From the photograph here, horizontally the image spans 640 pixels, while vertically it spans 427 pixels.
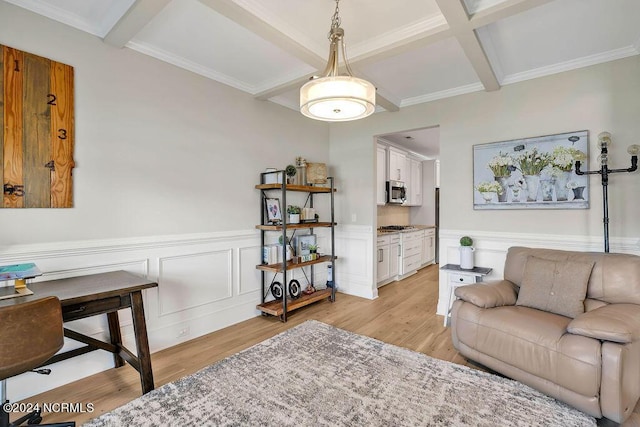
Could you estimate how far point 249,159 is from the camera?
3.45m

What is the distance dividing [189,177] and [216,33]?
1.27m

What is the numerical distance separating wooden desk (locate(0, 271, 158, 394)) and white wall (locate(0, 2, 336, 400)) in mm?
161

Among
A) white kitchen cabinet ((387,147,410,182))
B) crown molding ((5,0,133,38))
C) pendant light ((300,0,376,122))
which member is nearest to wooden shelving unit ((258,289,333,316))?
pendant light ((300,0,376,122))

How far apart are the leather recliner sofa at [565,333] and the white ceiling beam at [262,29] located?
2.31 metres

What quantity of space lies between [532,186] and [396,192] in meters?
2.57

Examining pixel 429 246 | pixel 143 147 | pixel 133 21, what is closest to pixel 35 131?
pixel 143 147

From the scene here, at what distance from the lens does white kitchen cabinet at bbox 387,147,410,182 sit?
5.50 m

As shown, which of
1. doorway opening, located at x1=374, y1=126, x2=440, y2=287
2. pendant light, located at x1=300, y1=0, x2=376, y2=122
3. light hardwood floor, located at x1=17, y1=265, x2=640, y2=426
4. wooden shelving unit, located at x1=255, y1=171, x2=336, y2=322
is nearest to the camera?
pendant light, located at x1=300, y1=0, x2=376, y2=122

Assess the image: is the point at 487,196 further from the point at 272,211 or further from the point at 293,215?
the point at 272,211

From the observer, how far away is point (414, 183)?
6.57m

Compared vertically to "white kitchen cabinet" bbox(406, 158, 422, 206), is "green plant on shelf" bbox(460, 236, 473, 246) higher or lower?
lower

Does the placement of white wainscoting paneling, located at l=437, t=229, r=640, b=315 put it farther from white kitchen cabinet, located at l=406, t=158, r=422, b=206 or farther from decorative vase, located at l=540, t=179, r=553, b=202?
white kitchen cabinet, located at l=406, t=158, r=422, b=206

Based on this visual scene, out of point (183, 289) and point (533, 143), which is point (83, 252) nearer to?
point (183, 289)

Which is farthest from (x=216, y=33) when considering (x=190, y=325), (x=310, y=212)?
(x=190, y=325)
